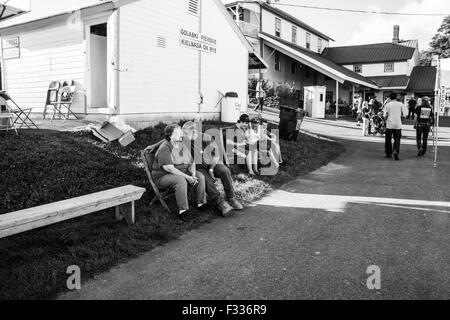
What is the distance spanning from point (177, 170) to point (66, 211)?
186 centimetres

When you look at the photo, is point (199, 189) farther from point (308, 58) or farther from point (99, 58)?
point (308, 58)

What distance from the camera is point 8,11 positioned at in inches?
426

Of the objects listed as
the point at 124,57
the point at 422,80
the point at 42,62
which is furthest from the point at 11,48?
the point at 422,80

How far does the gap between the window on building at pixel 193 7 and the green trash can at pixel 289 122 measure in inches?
167

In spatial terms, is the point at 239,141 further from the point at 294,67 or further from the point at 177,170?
the point at 294,67

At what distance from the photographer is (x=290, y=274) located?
13.0ft

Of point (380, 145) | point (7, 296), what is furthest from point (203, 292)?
point (380, 145)

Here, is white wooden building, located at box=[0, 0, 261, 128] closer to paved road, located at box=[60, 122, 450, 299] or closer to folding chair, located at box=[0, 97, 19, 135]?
folding chair, located at box=[0, 97, 19, 135]

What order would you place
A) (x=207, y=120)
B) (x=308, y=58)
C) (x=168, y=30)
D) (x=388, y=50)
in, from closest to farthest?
(x=168, y=30)
(x=207, y=120)
(x=308, y=58)
(x=388, y=50)

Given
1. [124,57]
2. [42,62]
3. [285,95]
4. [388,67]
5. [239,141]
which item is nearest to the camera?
[239,141]

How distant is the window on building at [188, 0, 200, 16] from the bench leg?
9131mm
